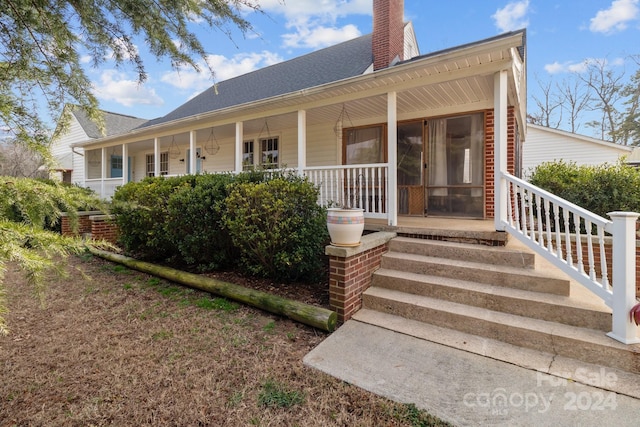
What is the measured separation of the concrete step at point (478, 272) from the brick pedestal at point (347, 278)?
1.83 feet

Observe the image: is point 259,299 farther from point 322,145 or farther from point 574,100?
point 574,100

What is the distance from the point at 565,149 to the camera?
39.6ft

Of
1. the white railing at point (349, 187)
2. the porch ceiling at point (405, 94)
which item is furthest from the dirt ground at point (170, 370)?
the porch ceiling at point (405, 94)

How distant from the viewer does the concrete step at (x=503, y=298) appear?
9.20 ft

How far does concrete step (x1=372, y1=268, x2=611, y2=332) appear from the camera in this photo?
9.20ft

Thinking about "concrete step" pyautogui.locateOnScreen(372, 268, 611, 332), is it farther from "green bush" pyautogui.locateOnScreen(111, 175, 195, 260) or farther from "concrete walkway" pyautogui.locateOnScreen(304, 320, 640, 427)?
"green bush" pyautogui.locateOnScreen(111, 175, 195, 260)

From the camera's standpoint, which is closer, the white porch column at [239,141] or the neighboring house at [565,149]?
the white porch column at [239,141]

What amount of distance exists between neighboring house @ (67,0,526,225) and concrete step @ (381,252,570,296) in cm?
97

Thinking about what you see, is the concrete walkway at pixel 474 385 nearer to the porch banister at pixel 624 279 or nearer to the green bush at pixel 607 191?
the porch banister at pixel 624 279

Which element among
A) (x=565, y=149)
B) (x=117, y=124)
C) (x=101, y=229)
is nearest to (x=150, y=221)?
(x=101, y=229)

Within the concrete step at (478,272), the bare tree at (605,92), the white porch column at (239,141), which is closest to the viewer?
the concrete step at (478,272)

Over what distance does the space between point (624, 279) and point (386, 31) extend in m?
7.24

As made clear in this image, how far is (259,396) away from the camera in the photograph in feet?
7.77

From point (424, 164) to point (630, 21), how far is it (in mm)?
20446
